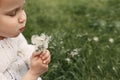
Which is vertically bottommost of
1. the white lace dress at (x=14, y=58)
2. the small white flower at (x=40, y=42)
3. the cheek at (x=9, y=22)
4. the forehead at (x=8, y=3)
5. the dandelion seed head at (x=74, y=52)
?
the dandelion seed head at (x=74, y=52)

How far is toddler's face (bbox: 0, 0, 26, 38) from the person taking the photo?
155 inches

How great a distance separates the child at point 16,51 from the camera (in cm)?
399

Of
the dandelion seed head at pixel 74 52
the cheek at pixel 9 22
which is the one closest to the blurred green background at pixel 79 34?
the dandelion seed head at pixel 74 52

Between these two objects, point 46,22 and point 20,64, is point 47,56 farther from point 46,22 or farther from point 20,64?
point 46,22

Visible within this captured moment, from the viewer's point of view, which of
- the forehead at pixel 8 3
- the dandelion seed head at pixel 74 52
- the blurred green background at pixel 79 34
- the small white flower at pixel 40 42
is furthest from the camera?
the dandelion seed head at pixel 74 52

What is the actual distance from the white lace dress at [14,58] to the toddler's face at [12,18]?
0.22m

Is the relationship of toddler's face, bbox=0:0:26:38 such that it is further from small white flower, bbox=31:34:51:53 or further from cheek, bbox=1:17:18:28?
small white flower, bbox=31:34:51:53

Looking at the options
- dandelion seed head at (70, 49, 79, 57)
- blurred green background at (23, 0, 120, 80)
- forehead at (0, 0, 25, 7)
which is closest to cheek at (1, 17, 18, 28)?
forehead at (0, 0, 25, 7)

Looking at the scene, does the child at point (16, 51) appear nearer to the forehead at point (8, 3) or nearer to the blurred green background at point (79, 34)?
the forehead at point (8, 3)

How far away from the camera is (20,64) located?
14.2 feet

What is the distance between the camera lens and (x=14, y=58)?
4.30m

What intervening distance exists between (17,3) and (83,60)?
174cm

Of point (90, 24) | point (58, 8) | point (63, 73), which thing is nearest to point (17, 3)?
point (63, 73)

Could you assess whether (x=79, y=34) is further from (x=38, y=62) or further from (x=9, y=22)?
(x=9, y=22)
